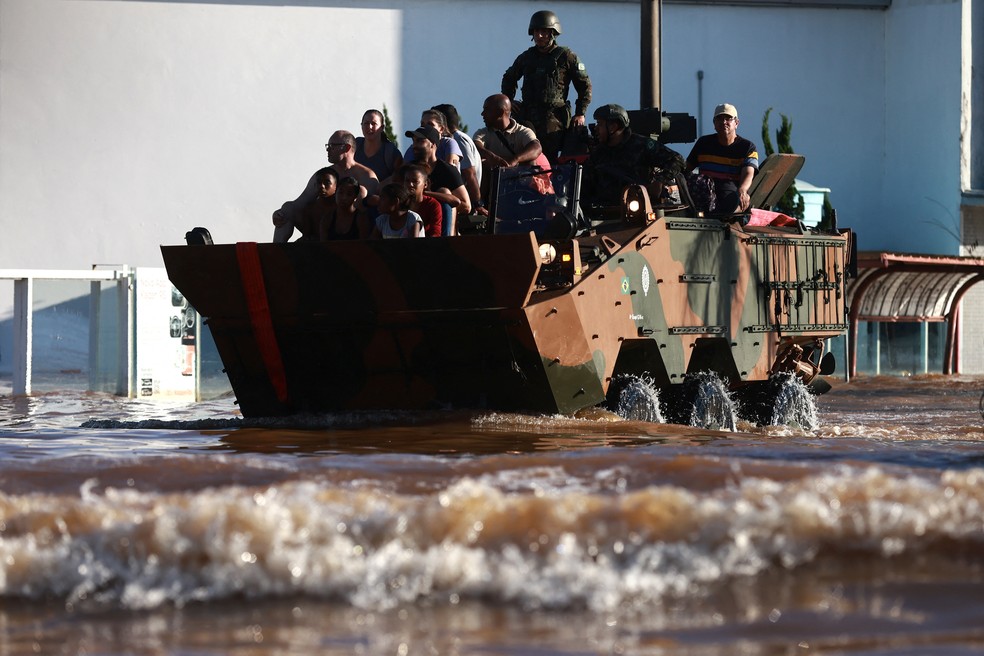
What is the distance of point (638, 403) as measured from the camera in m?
10.4

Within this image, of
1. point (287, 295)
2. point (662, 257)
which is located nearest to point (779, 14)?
point (662, 257)

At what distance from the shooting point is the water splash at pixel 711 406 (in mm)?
11023

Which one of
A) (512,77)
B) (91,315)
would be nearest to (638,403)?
(512,77)

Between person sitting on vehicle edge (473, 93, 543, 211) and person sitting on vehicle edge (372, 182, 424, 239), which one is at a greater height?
person sitting on vehicle edge (473, 93, 543, 211)

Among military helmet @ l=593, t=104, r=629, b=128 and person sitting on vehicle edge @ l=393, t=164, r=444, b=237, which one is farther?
military helmet @ l=593, t=104, r=629, b=128

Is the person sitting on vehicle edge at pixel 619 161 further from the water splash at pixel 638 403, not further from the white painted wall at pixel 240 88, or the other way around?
the white painted wall at pixel 240 88

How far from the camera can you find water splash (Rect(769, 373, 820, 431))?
12.2m

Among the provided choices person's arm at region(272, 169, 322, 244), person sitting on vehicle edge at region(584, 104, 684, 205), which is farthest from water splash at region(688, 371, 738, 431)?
person's arm at region(272, 169, 322, 244)

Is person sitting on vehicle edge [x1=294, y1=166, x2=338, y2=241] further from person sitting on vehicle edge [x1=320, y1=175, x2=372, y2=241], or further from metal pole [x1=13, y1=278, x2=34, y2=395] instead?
metal pole [x1=13, y1=278, x2=34, y2=395]

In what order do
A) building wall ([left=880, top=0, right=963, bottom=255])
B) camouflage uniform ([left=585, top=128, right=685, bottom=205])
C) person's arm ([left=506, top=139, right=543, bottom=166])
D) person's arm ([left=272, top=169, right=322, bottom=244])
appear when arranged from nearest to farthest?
person's arm ([left=272, top=169, right=322, bottom=244]) → person's arm ([left=506, top=139, right=543, bottom=166]) → camouflage uniform ([left=585, top=128, right=685, bottom=205]) → building wall ([left=880, top=0, right=963, bottom=255])

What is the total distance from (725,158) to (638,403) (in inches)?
109

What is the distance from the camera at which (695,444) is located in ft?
27.6

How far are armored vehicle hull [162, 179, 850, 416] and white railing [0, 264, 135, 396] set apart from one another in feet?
25.7

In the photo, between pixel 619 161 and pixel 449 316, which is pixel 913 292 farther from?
pixel 449 316
